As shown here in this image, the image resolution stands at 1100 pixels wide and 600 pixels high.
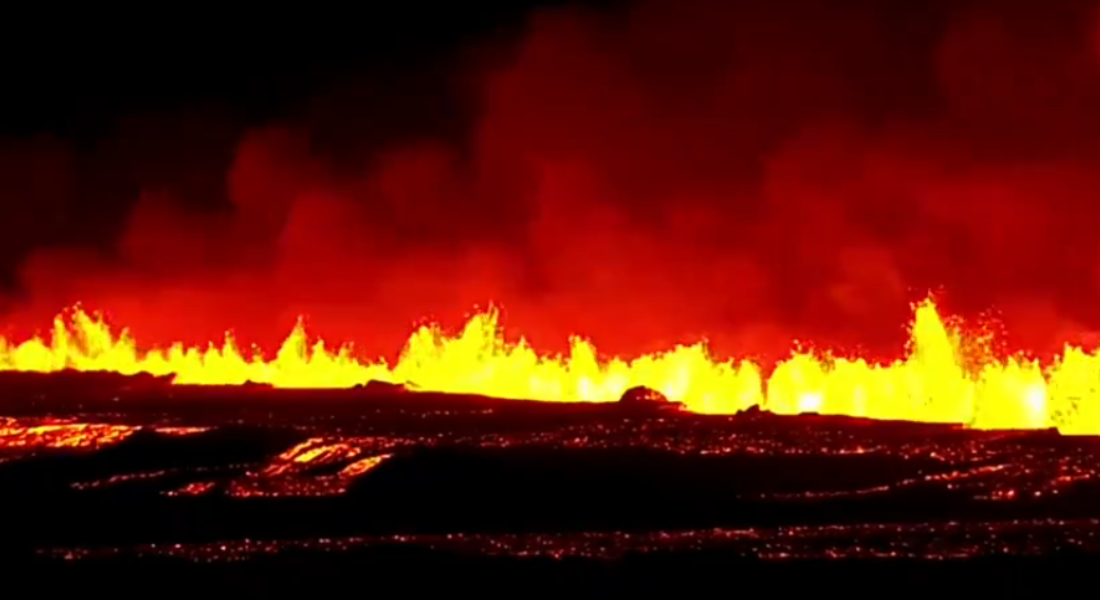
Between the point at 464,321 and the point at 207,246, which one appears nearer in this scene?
the point at 464,321

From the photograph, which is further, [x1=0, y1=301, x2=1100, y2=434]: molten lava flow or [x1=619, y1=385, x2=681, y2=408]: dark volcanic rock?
[x1=619, y1=385, x2=681, y2=408]: dark volcanic rock

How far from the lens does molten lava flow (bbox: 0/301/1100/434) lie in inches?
576

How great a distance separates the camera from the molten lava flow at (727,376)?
14641 mm

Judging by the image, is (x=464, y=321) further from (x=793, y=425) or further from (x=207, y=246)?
(x=793, y=425)

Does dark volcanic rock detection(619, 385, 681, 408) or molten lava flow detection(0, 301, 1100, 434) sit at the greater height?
molten lava flow detection(0, 301, 1100, 434)

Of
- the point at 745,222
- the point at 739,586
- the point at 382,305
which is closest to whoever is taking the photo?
the point at 739,586

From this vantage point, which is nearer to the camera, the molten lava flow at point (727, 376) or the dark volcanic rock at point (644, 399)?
the molten lava flow at point (727, 376)

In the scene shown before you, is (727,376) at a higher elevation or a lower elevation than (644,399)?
higher

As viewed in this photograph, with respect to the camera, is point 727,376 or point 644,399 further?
point 727,376

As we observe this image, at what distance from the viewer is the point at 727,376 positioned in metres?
17.8

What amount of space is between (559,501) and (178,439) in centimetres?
407

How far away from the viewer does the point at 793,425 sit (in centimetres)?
1319

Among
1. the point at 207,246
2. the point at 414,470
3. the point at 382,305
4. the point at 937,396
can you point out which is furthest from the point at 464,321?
the point at 414,470

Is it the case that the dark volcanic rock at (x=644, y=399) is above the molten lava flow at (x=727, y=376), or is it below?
below
